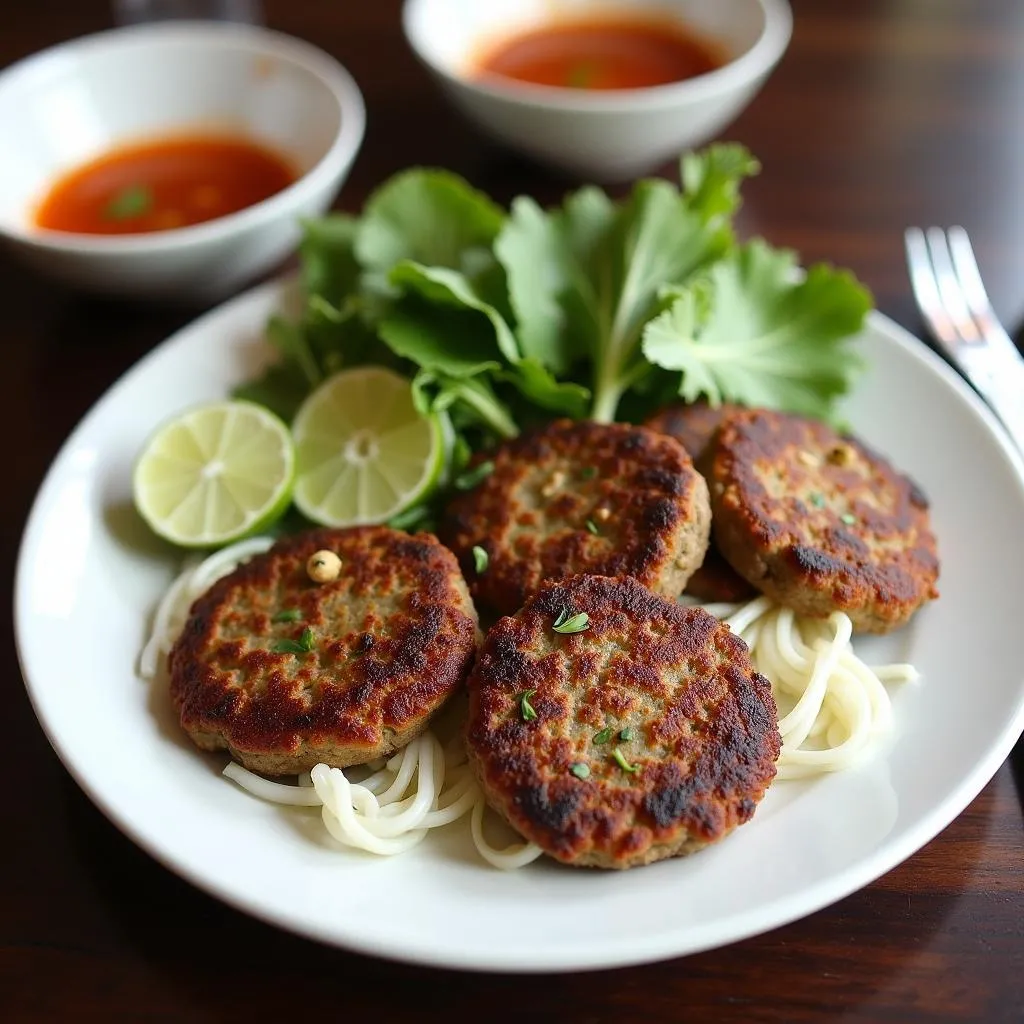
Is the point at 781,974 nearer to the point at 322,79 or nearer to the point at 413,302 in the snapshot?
the point at 413,302

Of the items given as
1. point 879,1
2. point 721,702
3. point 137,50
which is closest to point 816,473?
point 721,702

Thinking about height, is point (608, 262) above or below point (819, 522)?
above

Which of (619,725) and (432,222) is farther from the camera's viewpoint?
(432,222)

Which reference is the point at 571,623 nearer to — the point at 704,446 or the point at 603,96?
the point at 704,446

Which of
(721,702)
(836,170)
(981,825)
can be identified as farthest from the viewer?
(836,170)

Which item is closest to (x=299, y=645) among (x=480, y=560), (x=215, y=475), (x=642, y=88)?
(x=480, y=560)

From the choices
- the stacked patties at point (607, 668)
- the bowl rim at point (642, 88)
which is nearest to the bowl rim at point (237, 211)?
the bowl rim at point (642, 88)
